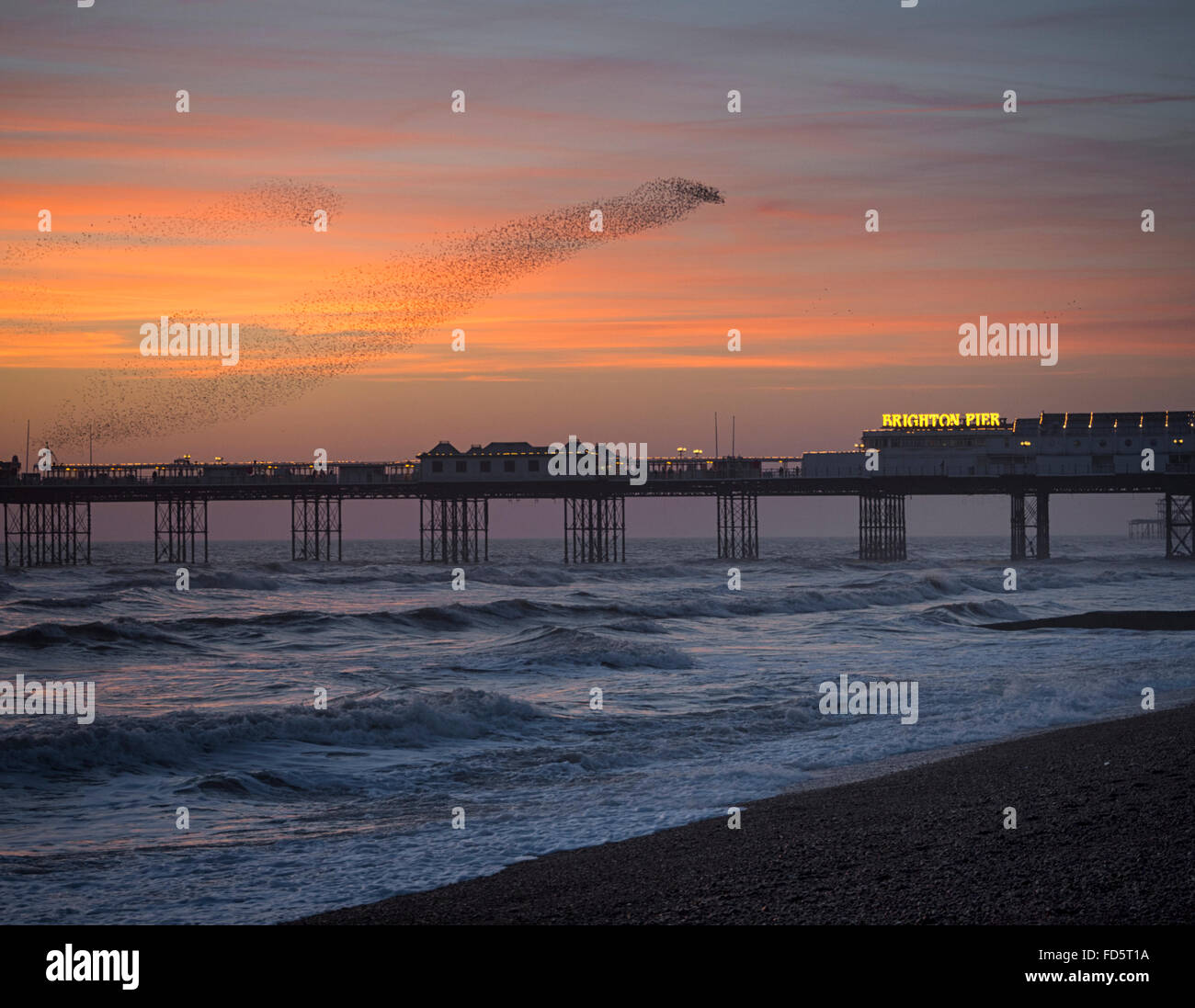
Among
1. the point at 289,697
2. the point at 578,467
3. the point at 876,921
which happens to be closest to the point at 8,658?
the point at 289,697

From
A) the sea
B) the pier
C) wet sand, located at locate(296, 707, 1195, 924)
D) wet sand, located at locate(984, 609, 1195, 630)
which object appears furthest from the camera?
the pier

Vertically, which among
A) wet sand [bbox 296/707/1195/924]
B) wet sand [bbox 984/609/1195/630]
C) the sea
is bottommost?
wet sand [bbox 984/609/1195/630]

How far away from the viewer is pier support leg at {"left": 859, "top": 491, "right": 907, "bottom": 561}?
87188 millimetres

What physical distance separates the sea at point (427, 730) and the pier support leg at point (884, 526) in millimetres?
44342

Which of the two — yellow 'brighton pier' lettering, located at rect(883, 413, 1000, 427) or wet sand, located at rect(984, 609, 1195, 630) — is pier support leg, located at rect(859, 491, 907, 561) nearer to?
yellow 'brighton pier' lettering, located at rect(883, 413, 1000, 427)

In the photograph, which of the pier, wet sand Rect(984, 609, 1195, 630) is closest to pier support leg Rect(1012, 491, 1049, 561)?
the pier

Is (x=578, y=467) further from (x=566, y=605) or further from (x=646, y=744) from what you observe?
(x=646, y=744)

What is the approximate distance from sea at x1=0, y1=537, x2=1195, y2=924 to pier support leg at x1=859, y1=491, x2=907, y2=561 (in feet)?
145

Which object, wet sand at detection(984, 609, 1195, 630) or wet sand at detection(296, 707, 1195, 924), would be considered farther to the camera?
wet sand at detection(984, 609, 1195, 630)

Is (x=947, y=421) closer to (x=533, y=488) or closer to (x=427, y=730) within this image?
(x=533, y=488)

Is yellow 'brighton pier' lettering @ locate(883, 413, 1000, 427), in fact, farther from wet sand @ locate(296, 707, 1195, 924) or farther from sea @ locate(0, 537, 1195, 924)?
wet sand @ locate(296, 707, 1195, 924)

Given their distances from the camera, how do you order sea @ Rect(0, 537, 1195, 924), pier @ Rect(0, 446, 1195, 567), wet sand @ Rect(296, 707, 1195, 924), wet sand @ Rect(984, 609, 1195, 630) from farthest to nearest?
pier @ Rect(0, 446, 1195, 567)
wet sand @ Rect(984, 609, 1195, 630)
sea @ Rect(0, 537, 1195, 924)
wet sand @ Rect(296, 707, 1195, 924)

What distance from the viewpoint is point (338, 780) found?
14.7 metres

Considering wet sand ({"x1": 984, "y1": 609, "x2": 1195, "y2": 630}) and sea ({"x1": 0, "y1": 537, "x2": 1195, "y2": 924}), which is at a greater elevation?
sea ({"x1": 0, "y1": 537, "x2": 1195, "y2": 924})
